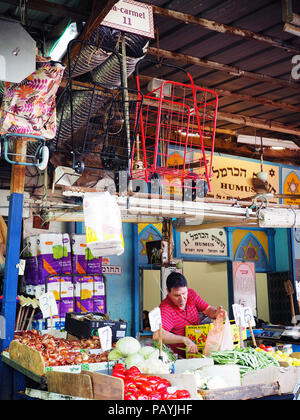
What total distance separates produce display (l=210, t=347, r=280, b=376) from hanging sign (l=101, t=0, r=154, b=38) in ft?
9.18

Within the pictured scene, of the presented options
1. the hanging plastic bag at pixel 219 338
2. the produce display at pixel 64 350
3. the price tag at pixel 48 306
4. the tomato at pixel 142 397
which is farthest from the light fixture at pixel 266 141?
the tomato at pixel 142 397

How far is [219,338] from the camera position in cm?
395

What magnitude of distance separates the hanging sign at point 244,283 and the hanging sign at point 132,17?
537 centimetres

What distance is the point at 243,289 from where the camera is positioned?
849 centimetres

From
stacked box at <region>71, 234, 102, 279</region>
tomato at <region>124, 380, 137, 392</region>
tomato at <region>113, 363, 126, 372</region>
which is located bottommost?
tomato at <region>124, 380, 137, 392</region>

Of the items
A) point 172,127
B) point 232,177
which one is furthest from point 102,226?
point 232,177

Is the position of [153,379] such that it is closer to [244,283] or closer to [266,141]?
[266,141]

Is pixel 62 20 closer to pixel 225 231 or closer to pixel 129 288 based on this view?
pixel 129 288

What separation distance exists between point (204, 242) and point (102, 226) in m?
5.11

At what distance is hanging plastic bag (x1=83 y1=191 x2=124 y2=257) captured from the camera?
320cm

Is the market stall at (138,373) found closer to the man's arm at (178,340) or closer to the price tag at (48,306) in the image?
the price tag at (48,306)

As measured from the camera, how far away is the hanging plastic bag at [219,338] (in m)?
3.92

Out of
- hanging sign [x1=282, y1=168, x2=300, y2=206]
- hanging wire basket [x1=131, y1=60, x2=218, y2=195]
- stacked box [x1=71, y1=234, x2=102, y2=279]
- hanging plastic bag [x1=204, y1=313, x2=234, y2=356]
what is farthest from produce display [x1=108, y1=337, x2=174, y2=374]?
hanging sign [x1=282, y1=168, x2=300, y2=206]

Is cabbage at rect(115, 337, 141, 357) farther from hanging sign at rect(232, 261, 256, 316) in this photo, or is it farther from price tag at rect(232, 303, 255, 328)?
hanging sign at rect(232, 261, 256, 316)
